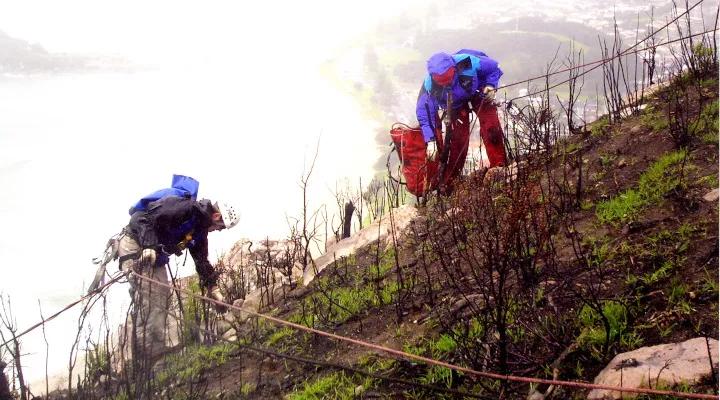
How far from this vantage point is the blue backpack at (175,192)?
4.05m

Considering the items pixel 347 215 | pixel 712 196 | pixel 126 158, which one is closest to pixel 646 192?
pixel 712 196

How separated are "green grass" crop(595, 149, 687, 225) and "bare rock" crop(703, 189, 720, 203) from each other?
153 mm

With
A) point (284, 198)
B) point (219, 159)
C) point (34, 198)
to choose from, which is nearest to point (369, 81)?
point (219, 159)

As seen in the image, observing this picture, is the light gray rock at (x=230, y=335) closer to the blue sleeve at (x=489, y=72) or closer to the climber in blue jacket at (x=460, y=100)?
the climber in blue jacket at (x=460, y=100)

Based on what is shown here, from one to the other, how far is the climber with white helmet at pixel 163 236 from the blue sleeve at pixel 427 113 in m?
2.02

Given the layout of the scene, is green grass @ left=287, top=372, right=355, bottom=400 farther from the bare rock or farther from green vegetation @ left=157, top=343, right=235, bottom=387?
the bare rock

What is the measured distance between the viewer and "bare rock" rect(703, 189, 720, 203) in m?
2.50

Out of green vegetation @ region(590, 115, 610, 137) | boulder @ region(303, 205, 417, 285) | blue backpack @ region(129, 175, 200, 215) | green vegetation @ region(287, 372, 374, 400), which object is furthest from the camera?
boulder @ region(303, 205, 417, 285)

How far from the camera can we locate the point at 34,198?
640 inches

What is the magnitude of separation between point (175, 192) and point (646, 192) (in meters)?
3.65

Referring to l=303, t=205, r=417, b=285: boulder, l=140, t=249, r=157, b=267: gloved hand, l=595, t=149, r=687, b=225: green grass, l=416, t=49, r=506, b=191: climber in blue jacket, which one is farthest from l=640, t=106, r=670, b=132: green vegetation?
l=140, t=249, r=157, b=267: gloved hand

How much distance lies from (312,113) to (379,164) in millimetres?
7848

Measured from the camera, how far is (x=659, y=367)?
164 centimetres

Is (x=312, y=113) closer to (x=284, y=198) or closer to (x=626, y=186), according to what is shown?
(x=284, y=198)
